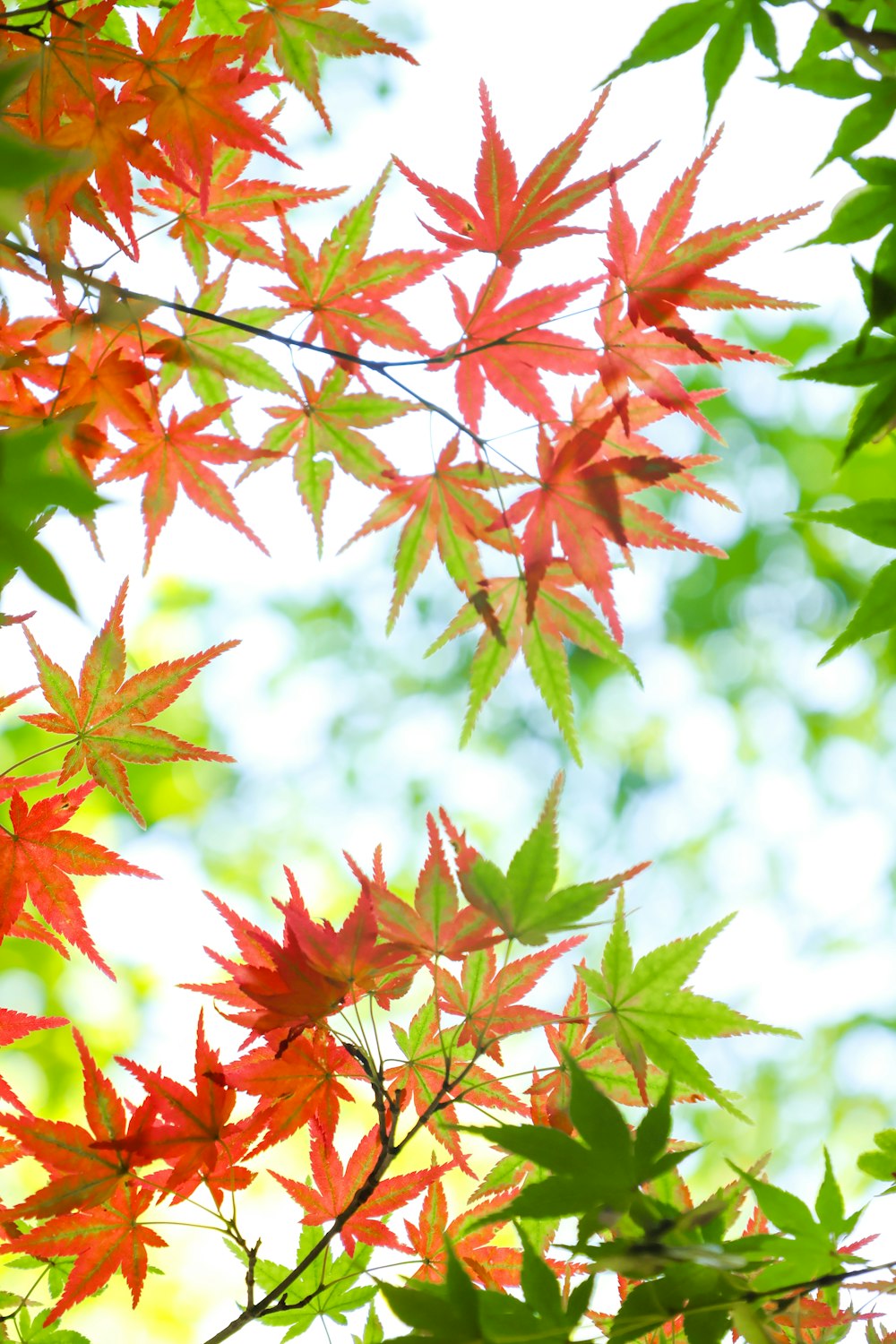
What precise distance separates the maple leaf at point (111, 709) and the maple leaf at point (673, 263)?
2.09 ft

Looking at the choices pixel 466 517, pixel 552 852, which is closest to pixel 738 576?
pixel 466 517

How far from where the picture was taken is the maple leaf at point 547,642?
110 cm

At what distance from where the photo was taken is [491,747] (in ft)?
22.2

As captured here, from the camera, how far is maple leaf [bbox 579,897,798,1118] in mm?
859

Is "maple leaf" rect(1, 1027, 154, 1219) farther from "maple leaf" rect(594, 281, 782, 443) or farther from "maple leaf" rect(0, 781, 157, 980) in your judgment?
"maple leaf" rect(594, 281, 782, 443)

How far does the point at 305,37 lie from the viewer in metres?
1.17

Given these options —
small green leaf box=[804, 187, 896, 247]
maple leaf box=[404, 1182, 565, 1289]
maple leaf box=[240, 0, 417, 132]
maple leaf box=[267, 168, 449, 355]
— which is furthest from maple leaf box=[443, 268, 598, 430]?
maple leaf box=[404, 1182, 565, 1289]

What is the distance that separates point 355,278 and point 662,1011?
Result: 980 mm

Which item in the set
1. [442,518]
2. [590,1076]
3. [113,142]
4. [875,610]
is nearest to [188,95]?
[113,142]

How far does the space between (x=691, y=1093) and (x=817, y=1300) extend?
22cm

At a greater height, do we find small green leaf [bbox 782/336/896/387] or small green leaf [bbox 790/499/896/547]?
small green leaf [bbox 782/336/896/387]

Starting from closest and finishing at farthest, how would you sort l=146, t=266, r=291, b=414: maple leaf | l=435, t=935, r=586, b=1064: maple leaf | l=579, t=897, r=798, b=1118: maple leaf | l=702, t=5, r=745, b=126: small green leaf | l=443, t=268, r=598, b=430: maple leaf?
1. l=702, t=5, r=745, b=126: small green leaf
2. l=579, t=897, r=798, b=1118: maple leaf
3. l=435, t=935, r=586, b=1064: maple leaf
4. l=443, t=268, r=598, b=430: maple leaf
5. l=146, t=266, r=291, b=414: maple leaf

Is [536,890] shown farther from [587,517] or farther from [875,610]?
[587,517]

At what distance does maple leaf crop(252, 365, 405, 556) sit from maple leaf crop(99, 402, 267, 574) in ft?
0.19
